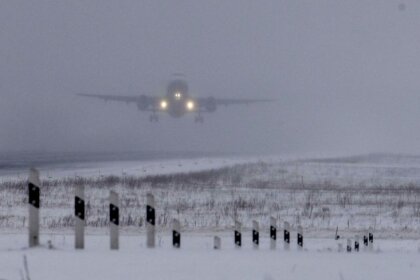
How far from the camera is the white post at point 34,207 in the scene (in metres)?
8.80

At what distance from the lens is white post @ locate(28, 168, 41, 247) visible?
8.80m

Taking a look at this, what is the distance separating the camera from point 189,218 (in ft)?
70.1

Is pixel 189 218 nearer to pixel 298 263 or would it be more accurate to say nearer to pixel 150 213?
pixel 150 213

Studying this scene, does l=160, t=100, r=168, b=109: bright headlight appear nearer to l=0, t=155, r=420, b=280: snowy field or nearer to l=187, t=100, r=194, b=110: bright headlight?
l=187, t=100, r=194, b=110: bright headlight

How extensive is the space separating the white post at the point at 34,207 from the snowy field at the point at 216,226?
0.27 metres

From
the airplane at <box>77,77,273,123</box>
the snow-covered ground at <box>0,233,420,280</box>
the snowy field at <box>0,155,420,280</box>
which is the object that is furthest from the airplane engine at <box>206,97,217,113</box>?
the snow-covered ground at <box>0,233,420,280</box>

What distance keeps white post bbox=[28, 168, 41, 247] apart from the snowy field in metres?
0.27

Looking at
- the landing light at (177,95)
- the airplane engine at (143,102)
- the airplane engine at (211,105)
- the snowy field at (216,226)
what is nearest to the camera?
the snowy field at (216,226)

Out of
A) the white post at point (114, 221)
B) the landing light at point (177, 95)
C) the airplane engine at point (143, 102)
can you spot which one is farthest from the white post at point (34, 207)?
the airplane engine at point (143, 102)

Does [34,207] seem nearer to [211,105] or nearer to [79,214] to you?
[79,214]

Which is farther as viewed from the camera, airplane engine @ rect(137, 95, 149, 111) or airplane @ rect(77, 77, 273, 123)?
airplane engine @ rect(137, 95, 149, 111)

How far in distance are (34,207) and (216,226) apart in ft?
34.8

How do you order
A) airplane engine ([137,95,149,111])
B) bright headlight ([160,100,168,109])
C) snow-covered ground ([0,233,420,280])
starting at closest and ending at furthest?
snow-covered ground ([0,233,420,280]) < airplane engine ([137,95,149,111]) < bright headlight ([160,100,168,109])

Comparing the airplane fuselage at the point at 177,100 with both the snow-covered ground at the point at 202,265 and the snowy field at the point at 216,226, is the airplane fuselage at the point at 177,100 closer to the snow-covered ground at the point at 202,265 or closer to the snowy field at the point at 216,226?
the snowy field at the point at 216,226
